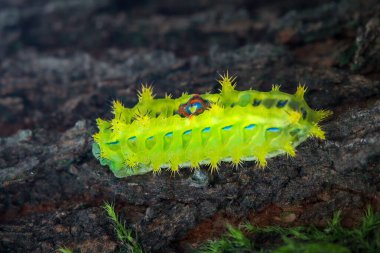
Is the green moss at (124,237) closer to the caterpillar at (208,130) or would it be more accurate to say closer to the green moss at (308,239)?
the caterpillar at (208,130)

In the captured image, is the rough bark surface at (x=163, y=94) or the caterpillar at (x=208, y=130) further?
the rough bark surface at (x=163, y=94)

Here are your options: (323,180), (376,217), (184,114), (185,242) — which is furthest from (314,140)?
(185,242)

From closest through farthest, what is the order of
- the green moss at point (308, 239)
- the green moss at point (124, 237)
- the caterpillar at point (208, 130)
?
the green moss at point (308, 239) → the caterpillar at point (208, 130) → the green moss at point (124, 237)

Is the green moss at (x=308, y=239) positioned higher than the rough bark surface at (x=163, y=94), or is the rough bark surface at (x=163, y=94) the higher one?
the rough bark surface at (x=163, y=94)

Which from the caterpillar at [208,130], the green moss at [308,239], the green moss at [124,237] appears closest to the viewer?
the green moss at [308,239]

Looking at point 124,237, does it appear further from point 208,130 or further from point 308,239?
point 308,239

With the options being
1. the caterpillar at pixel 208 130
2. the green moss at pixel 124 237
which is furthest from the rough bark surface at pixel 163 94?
the caterpillar at pixel 208 130

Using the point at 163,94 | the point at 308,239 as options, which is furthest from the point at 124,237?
the point at 163,94
